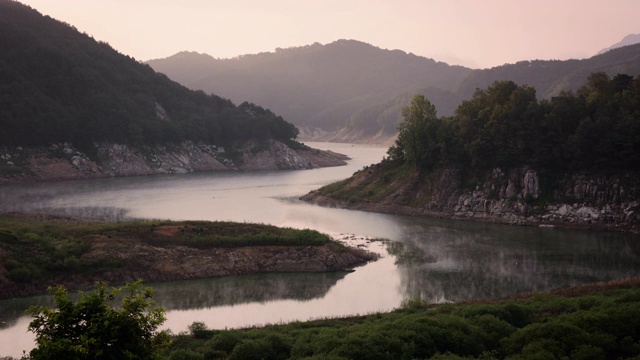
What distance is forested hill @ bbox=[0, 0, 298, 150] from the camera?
453 ft

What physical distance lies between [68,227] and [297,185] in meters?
71.7

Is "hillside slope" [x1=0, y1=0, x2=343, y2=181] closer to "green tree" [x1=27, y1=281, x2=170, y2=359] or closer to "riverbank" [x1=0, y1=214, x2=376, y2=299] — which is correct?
"riverbank" [x1=0, y1=214, x2=376, y2=299]

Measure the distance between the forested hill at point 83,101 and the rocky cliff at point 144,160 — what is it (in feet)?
9.74

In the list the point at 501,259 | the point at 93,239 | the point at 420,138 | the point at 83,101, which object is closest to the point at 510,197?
the point at 420,138

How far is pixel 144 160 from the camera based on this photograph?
153 metres

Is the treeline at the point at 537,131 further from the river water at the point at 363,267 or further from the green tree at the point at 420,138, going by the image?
the river water at the point at 363,267

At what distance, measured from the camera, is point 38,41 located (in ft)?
528

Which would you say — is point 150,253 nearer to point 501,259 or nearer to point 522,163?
point 501,259

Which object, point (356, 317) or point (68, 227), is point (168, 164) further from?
point (356, 317)

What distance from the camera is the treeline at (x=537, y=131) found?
76.8m

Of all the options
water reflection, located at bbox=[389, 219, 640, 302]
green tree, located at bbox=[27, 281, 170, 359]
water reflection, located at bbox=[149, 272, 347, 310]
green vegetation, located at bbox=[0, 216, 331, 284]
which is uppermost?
green tree, located at bbox=[27, 281, 170, 359]

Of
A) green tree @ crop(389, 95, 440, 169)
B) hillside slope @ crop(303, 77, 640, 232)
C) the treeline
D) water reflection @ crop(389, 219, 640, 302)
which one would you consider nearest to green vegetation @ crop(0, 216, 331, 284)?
water reflection @ crop(389, 219, 640, 302)

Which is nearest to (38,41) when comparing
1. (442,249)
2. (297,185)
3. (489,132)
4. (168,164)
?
(168,164)

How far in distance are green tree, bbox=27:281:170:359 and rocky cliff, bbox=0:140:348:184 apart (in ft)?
355
